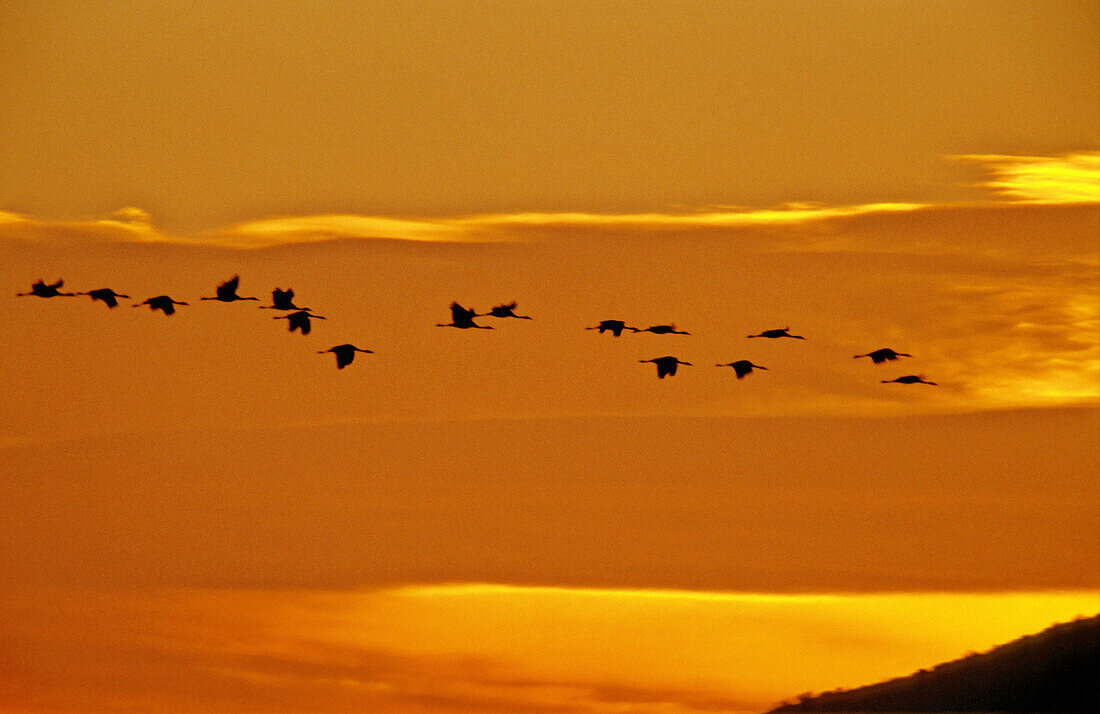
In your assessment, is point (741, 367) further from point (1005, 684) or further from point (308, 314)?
point (1005, 684)

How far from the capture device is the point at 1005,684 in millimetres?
183250

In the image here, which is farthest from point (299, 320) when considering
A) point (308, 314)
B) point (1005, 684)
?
point (1005, 684)

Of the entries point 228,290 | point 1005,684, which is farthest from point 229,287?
point 1005,684

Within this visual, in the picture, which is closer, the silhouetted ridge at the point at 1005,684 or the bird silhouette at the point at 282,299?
the bird silhouette at the point at 282,299

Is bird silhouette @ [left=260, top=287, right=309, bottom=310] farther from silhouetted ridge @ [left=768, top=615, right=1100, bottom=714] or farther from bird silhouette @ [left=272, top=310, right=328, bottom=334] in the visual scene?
silhouetted ridge @ [left=768, top=615, right=1100, bottom=714]

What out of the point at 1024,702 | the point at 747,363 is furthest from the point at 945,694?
the point at 747,363

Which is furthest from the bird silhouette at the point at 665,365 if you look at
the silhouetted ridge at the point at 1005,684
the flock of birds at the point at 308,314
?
the silhouetted ridge at the point at 1005,684

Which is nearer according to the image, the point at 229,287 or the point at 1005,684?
the point at 229,287

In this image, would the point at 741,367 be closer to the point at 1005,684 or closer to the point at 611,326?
the point at 611,326

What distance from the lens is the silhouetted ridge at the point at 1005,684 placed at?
181750 mm

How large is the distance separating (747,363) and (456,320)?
12481 mm

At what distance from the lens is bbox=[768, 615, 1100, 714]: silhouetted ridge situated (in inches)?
7156

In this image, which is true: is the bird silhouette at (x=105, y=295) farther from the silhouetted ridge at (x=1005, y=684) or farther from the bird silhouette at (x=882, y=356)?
the silhouetted ridge at (x=1005, y=684)

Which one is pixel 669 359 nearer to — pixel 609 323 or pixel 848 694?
pixel 609 323
